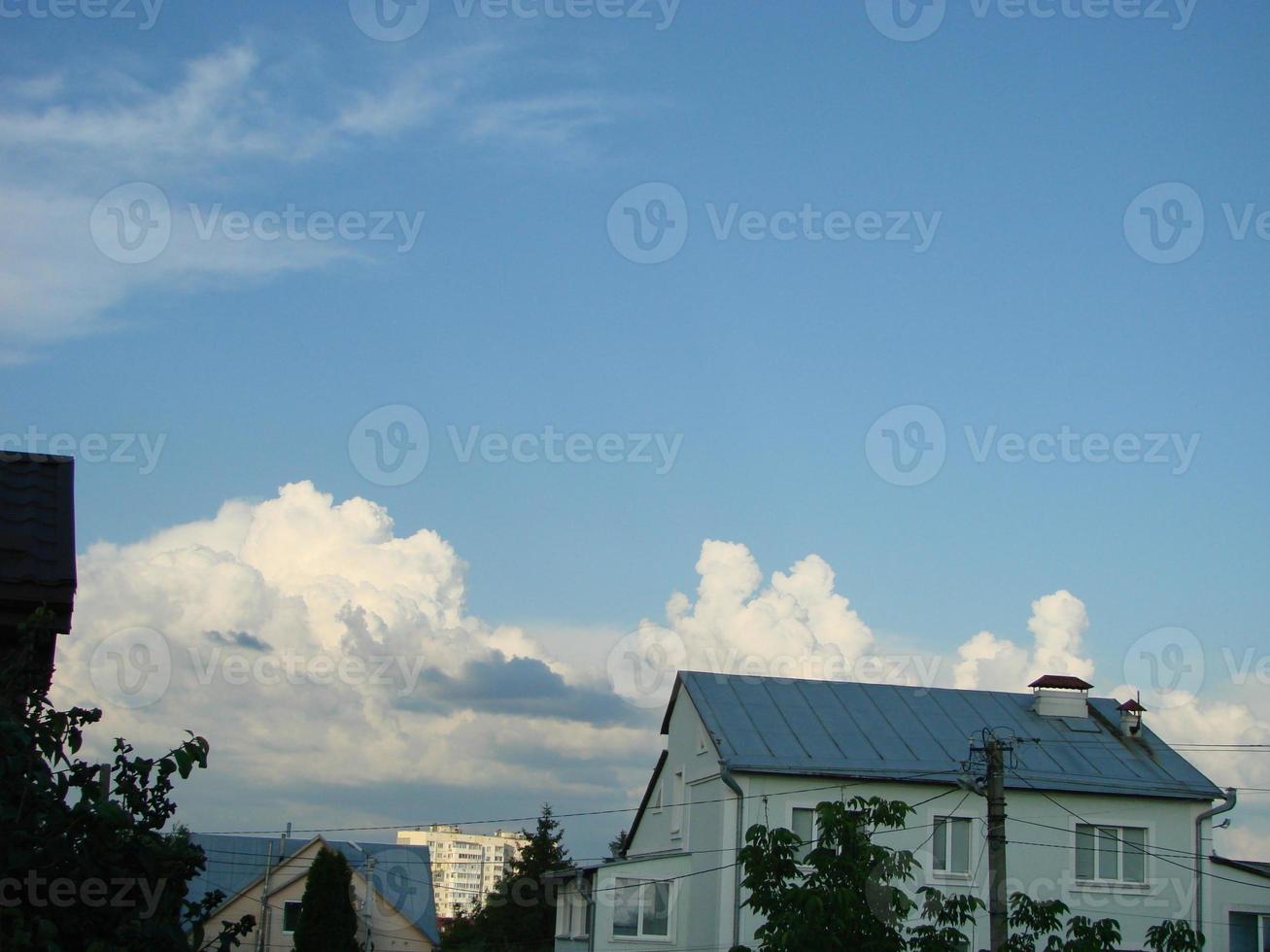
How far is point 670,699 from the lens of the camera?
33.0 metres

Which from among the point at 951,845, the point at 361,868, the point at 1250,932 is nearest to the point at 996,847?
the point at 951,845

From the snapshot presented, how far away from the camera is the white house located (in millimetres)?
27203

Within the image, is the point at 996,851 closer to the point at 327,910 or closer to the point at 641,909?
A: the point at 641,909

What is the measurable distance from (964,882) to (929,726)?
14.7ft

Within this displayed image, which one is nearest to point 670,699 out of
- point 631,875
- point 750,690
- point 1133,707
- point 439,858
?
point 750,690

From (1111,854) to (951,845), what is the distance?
3.80 meters

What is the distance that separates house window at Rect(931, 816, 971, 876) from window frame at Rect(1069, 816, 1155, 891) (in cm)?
244

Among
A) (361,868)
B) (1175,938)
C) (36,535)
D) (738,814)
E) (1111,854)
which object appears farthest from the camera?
(361,868)

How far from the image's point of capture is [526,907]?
59469 millimetres

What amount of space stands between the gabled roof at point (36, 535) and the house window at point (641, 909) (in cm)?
1983

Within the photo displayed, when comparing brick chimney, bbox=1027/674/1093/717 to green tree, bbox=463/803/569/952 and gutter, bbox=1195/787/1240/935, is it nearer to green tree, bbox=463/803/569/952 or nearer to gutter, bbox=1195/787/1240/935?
gutter, bbox=1195/787/1240/935

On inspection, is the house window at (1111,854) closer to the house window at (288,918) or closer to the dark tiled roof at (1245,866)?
the dark tiled roof at (1245,866)

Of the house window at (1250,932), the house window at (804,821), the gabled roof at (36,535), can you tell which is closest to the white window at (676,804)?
the house window at (804,821)

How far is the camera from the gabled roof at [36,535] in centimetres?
827
